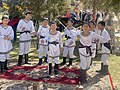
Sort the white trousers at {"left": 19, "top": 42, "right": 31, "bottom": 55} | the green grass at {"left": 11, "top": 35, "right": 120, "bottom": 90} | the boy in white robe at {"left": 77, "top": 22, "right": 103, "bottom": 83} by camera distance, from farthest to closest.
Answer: the white trousers at {"left": 19, "top": 42, "right": 31, "bottom": 55}
the green grass at {"left": 11, "top": 35, "right": 120, "bottom": 90}
the boy in white robe at {"left": 77, "top": 22, "right": 103, "bottom": 83}

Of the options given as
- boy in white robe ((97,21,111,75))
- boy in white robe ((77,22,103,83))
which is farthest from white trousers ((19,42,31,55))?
boy in white robe ((97,21,111,75))

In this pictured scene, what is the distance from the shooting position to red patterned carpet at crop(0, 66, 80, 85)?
7051 mm

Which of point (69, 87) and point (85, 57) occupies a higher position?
point (85, 57)

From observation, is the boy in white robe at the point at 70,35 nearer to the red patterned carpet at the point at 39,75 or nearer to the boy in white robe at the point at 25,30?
the red patterned carpet at the point at 39,75

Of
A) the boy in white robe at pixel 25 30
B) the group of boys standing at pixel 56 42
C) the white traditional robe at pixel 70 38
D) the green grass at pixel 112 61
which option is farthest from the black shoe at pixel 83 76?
the boy in white robe at pixel 25 30

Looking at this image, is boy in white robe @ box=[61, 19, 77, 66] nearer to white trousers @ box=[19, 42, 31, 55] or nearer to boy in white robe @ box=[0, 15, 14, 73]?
white trousers @ box=[19, 42, 31, 55]

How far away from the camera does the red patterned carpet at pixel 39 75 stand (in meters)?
7.05

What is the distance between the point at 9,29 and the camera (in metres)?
7.57

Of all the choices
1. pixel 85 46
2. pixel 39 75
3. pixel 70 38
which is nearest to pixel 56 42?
pixel 85 46

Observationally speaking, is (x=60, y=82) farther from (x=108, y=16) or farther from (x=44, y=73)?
(x=108, y=16)

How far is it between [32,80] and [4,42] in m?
1.45

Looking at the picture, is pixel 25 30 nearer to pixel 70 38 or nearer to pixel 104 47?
pixel 70 38

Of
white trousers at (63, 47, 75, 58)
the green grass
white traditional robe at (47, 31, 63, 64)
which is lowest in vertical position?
the green grass

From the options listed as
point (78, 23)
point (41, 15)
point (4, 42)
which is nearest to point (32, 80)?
point (4, 42)
